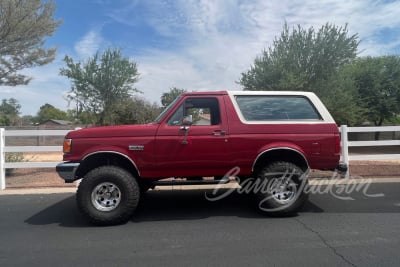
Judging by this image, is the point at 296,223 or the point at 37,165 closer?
the point at 296,223

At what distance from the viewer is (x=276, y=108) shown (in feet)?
19.2

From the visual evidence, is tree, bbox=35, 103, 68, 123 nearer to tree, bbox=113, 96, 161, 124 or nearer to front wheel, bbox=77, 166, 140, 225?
tree, bbox=113, 96, 161, 124

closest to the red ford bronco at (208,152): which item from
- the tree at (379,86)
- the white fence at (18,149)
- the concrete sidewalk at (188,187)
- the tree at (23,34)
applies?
the concrete sidewalk at (188,187)

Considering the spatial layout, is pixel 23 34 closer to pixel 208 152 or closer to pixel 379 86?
pixel 208 152

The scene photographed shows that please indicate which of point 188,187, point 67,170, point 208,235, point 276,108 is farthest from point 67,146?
point 276,108

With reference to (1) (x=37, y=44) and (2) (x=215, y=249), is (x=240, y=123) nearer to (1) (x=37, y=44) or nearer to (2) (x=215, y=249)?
(2) (x=215, y=249)

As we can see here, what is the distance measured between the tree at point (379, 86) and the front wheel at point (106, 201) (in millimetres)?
19753

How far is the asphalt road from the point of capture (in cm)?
395

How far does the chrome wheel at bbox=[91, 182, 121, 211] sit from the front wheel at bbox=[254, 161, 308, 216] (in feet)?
7.72

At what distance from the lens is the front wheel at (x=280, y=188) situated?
5.52 meters

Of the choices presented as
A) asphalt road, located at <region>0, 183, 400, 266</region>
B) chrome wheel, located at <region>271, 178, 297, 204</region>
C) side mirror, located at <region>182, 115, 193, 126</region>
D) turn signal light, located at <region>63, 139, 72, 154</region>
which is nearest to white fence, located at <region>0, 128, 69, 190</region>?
asphalt road, located at <region>0, 183, 400, 266</region>

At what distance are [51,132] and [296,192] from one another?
594 cm

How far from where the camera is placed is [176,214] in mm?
5844

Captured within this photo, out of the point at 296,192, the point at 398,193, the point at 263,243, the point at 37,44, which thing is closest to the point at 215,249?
the point at 263,243
